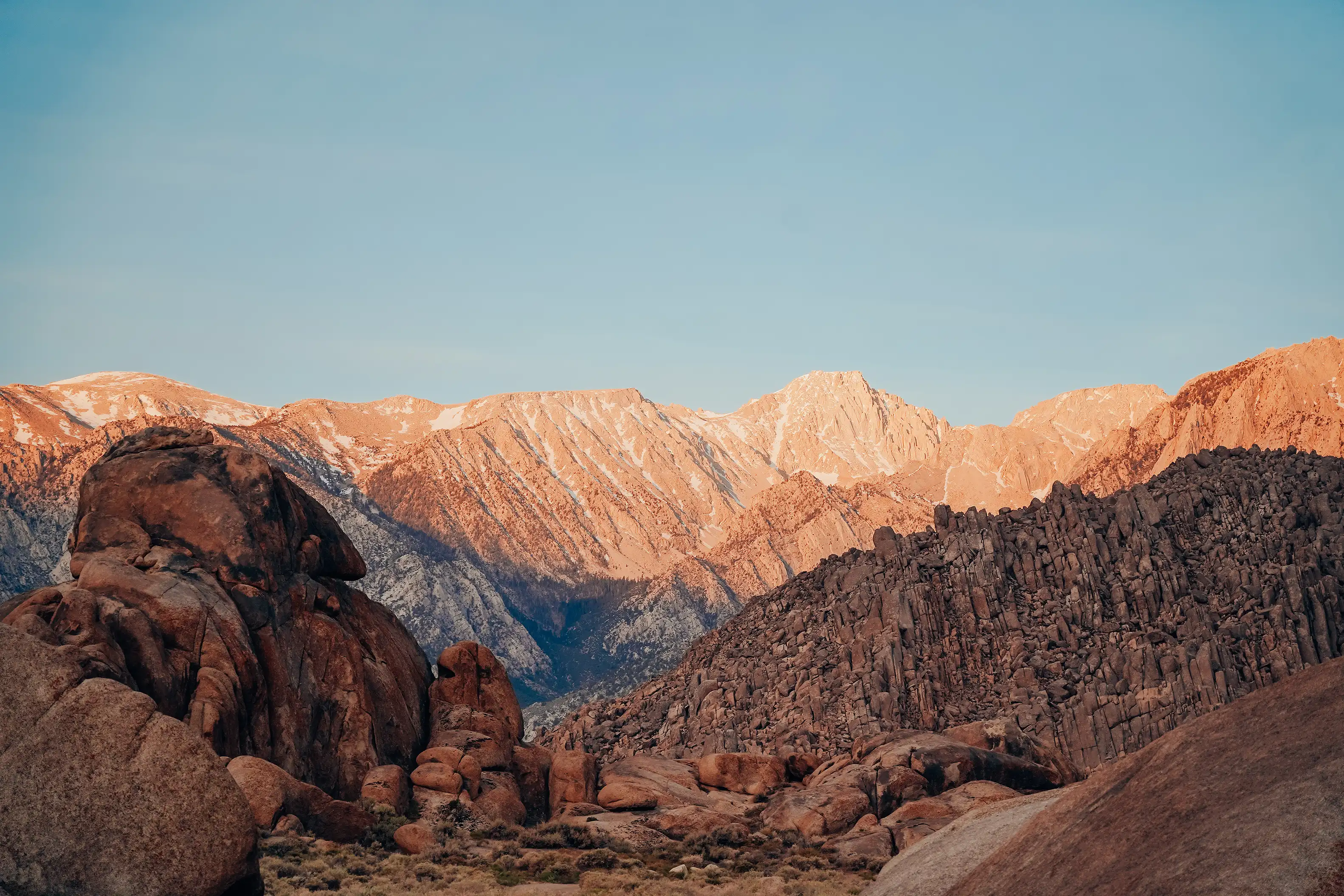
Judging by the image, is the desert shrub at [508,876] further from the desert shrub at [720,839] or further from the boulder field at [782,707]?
the desert shrub at [720,839]

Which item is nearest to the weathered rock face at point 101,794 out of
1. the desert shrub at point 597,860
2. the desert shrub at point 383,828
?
the desert shrub at point 597,860

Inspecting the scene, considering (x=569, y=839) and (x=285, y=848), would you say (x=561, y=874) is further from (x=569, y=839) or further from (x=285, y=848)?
(x=285, y=848)

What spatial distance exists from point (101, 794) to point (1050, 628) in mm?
86709

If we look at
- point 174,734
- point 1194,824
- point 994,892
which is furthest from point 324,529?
point 1194,824

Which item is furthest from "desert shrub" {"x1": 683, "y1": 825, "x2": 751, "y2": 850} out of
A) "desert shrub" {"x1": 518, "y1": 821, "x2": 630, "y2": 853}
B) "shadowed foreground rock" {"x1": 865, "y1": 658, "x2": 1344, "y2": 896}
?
"shadowed foreground rock" {"x1": 865, "y1": 658, "x2": 1344, "y2": 896}

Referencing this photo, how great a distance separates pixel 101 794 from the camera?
2170 centimetres

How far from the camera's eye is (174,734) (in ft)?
74.6

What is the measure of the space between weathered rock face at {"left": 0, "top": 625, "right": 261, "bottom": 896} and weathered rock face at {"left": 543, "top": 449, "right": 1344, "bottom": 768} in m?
69.8

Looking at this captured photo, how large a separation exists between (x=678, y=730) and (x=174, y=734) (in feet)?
256

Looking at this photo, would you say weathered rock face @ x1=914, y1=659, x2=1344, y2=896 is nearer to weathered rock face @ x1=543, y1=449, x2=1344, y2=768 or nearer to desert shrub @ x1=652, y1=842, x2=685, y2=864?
desert shrub @ x1=652, y1=842, x2=685, y2=864

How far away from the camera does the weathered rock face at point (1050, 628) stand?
90562 mm

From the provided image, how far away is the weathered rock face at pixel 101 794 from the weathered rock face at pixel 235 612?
47.2 feet

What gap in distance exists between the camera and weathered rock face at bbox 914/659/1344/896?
48.7 ft

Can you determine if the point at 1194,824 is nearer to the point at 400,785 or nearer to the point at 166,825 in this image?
the point at 166,825
